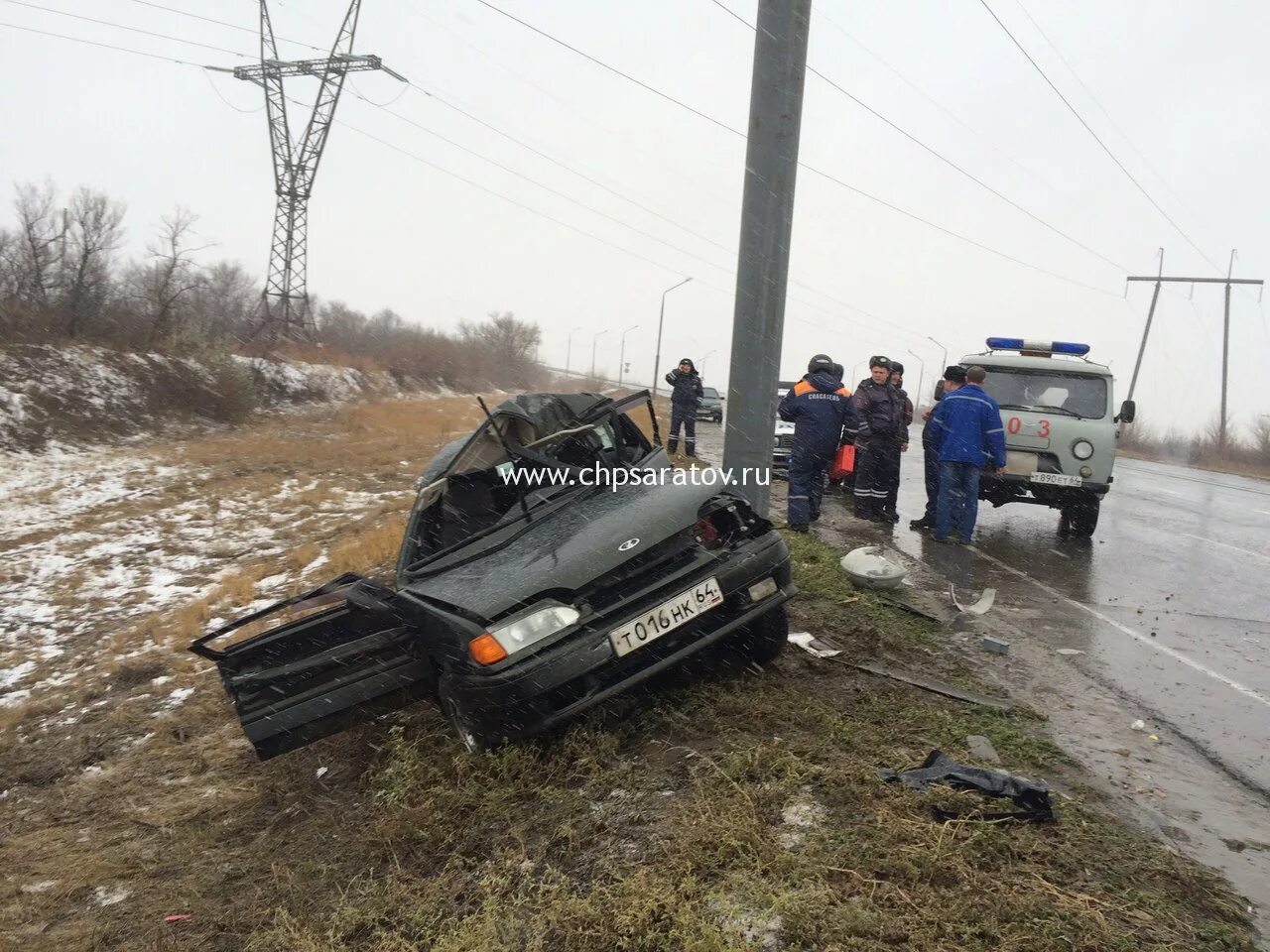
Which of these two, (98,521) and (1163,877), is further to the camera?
(98,521)

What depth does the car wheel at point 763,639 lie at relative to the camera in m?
3.89

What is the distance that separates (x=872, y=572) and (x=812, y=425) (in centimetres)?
244

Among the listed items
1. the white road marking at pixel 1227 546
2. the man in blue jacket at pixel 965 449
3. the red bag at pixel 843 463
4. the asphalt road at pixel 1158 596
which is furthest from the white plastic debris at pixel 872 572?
the white road marking at pixel 1227 546

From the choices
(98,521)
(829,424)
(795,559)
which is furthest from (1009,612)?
(98,521)

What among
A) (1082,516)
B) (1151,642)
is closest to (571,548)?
(1151,642)

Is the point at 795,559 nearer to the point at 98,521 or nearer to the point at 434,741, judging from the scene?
the point at 434,741

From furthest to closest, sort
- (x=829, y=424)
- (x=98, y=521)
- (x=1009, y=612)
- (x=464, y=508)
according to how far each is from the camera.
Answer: (x=98, y=521)
(x=829, y=424)
(x=1009, y=612)
(x=464, y=508)

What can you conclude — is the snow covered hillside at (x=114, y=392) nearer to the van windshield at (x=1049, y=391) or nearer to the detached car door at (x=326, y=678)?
the detached car door at (x=326, y=678)

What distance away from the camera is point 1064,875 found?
7.27ft

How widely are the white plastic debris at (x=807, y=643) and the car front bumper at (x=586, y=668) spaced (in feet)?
2.79

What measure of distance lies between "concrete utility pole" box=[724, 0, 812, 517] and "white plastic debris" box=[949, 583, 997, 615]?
5.07 feet

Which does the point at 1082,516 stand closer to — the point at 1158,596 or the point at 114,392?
the point at 1158,596

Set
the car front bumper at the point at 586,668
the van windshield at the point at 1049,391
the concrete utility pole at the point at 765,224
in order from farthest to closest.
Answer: the van windshield at the point at 1049,391 < the concrete utility pole at the point at 765,224 < the car front bumper at the point at 586,668

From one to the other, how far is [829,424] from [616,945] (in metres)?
6.03
